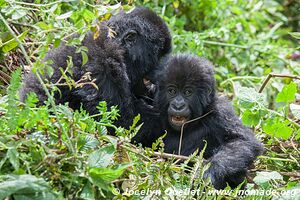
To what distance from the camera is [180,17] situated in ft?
22.6

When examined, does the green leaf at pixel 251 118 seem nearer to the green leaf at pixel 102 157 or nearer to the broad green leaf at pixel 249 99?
the broad green leaf at pixel 249 99

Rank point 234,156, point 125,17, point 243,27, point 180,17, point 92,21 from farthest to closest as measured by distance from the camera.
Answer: point 243,27 → point 180,17 → point 125,17 → point 234,156 → point 92,21

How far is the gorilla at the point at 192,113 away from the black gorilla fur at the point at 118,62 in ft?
0.72

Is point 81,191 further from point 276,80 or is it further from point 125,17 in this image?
point 276,80

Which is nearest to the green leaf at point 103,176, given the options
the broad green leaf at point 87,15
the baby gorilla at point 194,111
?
the broad green leaf at point 87,15

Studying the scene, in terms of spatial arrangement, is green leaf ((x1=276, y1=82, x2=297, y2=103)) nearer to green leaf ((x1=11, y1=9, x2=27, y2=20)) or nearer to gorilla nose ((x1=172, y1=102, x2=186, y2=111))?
gorilla nose ((x1=172, y1=102, x2=186, y2=111))

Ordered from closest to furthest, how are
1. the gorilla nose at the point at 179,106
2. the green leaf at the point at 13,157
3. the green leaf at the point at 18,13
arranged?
the green leaf at the point at 13,157, the green leaf at the point at 18,13, the gorilla nose at the point at 179,106

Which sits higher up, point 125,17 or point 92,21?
Answer: point 92,21

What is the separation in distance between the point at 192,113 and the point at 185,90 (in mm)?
167

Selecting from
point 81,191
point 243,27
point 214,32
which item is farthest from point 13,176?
point 243,27

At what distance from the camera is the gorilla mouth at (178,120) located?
15.0 feet

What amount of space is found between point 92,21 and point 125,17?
→ 1.17 metres

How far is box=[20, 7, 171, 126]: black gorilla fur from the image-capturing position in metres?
4.49

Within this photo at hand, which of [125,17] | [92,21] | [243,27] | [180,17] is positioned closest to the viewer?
[92,21]
